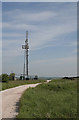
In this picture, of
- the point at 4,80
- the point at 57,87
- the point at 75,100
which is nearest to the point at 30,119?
the point at 75,100

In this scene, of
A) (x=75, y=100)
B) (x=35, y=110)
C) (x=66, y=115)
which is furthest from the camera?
(x=75, y=100)

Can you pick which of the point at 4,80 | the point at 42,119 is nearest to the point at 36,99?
the point at 42,119

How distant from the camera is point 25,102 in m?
8.42

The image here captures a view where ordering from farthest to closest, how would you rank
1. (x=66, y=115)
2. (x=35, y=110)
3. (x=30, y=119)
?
1. (x=35, y=110)
2. (x=66, y=115)
3. (x=30, y=119)

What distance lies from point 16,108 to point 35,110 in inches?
44.3

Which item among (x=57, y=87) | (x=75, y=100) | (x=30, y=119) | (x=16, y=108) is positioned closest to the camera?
(x=30, y=119)

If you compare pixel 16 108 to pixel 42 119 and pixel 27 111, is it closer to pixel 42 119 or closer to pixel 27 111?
pixel 27 111

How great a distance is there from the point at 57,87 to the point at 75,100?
165 inches

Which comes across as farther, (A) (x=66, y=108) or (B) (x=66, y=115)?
(A) (x=66, y=108)

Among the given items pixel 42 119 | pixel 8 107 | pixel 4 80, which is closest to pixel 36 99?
pixel 8 107

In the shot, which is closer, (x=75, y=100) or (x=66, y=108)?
(x=66, y=108)

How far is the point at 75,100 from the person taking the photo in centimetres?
882

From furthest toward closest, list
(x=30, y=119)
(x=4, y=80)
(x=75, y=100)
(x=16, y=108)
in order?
(x=4, y=80), (x=75, y=100), (x=16, y=108), (x=30, y=119)

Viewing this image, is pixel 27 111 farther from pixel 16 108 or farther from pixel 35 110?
pixel 16 108
